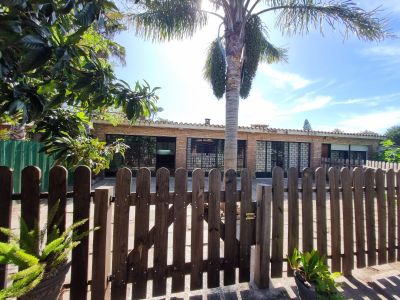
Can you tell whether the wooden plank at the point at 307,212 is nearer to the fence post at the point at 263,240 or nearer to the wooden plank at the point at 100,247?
the fence post at the point at 263,240

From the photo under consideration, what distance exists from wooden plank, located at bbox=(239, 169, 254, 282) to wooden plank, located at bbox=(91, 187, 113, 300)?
4.82ft

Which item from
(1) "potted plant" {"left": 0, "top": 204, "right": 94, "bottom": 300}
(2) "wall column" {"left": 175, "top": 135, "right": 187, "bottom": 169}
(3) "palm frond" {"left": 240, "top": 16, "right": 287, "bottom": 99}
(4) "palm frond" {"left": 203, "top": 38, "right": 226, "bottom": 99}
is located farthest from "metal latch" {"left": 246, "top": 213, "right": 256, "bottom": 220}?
(2) "wall column" {"left": 175, "top": 135, "right": 187, "bottom": 169}

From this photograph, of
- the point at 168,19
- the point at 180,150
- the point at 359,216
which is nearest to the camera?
the point at 359,216

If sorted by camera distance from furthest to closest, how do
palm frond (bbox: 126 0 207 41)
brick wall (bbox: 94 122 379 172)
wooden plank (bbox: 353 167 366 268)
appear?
brick wall (bbox: 94 122 379 172), palm frond (bbox: 126 0 207 41), wooden plank (bbox: 353 167 366 268)

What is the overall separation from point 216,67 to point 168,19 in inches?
147

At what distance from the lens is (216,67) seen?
9.80m

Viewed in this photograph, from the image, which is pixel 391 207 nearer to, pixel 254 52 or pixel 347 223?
pixel 347 223

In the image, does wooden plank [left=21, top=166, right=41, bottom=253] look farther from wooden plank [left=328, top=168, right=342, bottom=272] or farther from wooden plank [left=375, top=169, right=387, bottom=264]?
wooden plank [left=375, top=169, right=387, bottom=264]

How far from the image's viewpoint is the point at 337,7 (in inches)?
239

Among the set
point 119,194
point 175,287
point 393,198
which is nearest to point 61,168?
point 119,194

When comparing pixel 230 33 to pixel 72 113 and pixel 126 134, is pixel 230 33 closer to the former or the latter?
pixel 72 113

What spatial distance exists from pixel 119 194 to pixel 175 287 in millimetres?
1170

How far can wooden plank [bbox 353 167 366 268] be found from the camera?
3.13 meters

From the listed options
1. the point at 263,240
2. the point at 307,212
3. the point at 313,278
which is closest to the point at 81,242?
the point at 263,240
